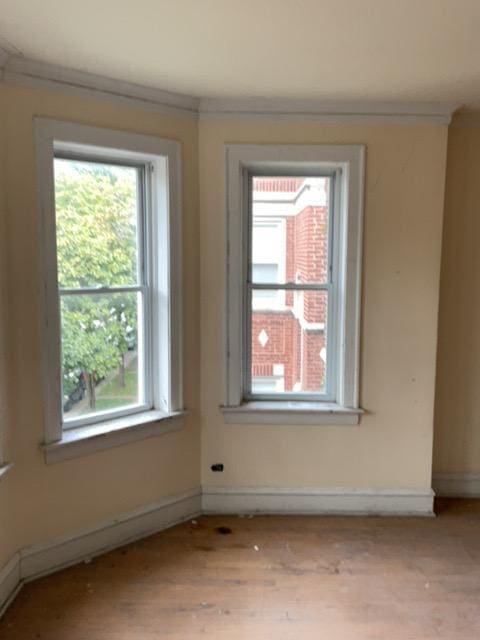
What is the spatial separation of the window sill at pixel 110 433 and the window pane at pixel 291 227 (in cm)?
100

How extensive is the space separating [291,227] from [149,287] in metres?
0.93

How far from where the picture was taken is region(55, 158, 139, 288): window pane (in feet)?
8.39

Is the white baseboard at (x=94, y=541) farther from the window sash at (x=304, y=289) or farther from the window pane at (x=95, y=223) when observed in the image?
the window pane at (x=95, y=223)

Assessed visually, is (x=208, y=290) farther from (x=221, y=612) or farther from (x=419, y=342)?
(x=221, y=612)

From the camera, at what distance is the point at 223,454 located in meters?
3.14

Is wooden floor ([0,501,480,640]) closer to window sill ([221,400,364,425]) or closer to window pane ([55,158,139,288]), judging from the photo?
window sill ([221,400,364,425])

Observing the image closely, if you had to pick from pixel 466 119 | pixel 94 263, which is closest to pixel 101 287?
pixel 94 263

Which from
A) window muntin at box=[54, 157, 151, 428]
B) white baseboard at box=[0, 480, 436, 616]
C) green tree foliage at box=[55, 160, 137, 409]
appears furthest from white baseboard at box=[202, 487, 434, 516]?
green tree foliage at box=[55, 160, 137, 409]

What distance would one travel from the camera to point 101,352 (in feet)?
9.08

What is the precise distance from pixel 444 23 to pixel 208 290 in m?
1.73

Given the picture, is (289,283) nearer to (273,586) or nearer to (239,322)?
(239,322)

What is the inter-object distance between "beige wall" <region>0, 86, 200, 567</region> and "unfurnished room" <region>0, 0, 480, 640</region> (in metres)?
0.01

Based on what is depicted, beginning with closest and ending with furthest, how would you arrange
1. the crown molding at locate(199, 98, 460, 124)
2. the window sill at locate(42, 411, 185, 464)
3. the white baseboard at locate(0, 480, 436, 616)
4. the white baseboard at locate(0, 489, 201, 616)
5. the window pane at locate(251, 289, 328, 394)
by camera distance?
1. the white baseboard at locate(0, 489, 201, 616)
2. the window sill at locate(42, 411, 185, 464)
3. the crown molding at locate(199, 98, 460, 124)
4. the white baseboard at locate(0, 480, 436, 616)
5. the window pane at locate(251, 289, 328, 394)

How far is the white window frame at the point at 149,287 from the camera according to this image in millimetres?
2393
